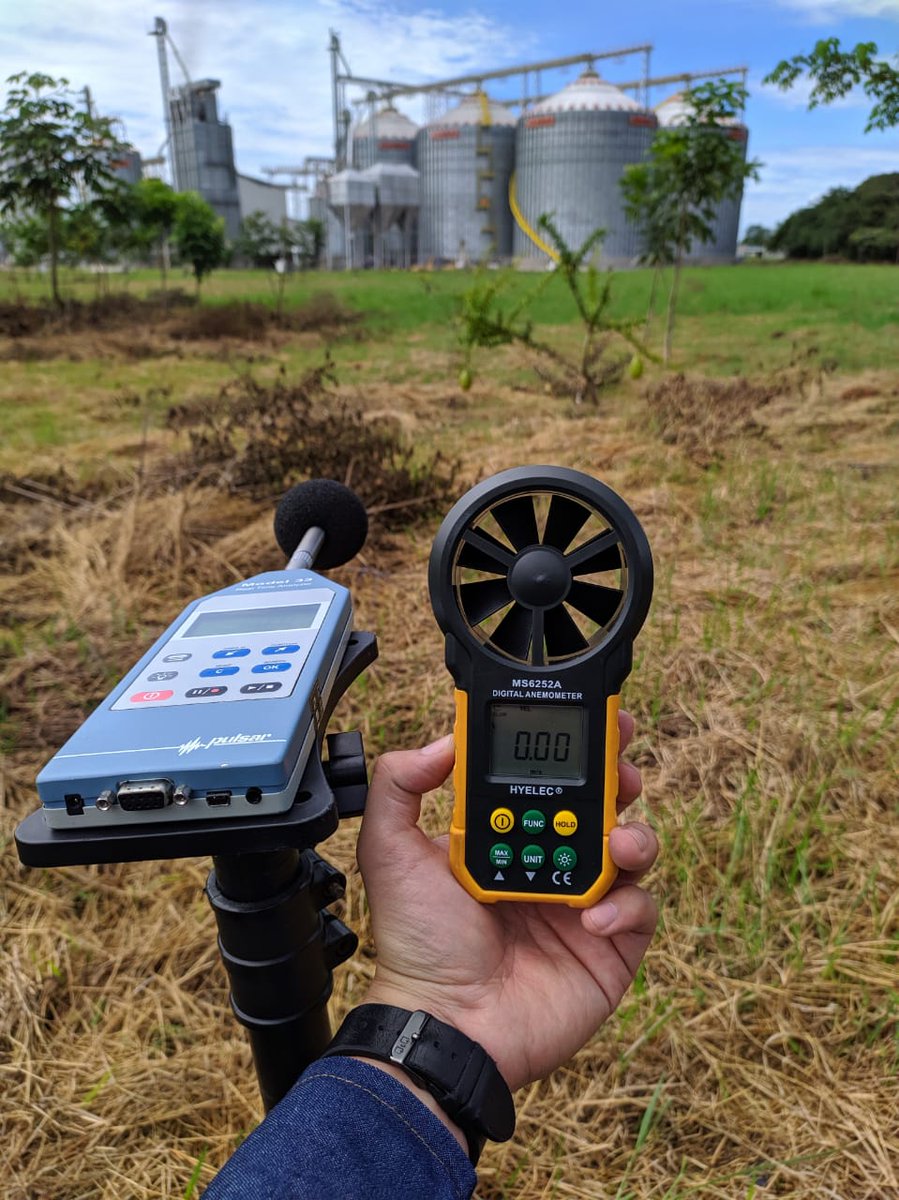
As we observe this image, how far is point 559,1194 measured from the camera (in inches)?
60.2

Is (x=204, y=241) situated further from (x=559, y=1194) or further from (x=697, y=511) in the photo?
(x=559, y=1194)

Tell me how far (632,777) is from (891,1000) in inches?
40.9

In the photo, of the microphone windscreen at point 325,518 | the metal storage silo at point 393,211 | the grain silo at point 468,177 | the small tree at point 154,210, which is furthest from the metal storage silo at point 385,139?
the microphone windscreen at point 325,518

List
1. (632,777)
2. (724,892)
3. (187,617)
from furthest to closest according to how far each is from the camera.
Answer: (724,892) → (632,777) → (187,617)

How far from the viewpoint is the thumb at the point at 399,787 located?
1.18 m

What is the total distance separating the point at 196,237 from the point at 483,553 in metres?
21.6

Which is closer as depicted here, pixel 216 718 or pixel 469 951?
pixel 216 718

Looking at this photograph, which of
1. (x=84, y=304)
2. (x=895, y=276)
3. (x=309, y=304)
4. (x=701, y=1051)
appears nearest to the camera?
(x=701, y=1051)

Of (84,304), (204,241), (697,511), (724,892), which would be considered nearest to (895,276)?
(204,241)

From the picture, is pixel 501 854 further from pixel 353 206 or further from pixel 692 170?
pixel 353 206

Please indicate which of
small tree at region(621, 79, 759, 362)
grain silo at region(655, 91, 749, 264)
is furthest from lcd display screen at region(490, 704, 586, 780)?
grain silo at region(655, 91, 749, 264)

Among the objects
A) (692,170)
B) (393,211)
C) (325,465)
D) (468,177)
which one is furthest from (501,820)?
(393,211)

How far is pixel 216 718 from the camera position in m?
0.84

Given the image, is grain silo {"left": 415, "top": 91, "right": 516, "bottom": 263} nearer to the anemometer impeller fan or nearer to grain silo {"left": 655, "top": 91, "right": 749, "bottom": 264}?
grain silo {"left": 655, "top": 91, "right": 749, "bottom": 264}
